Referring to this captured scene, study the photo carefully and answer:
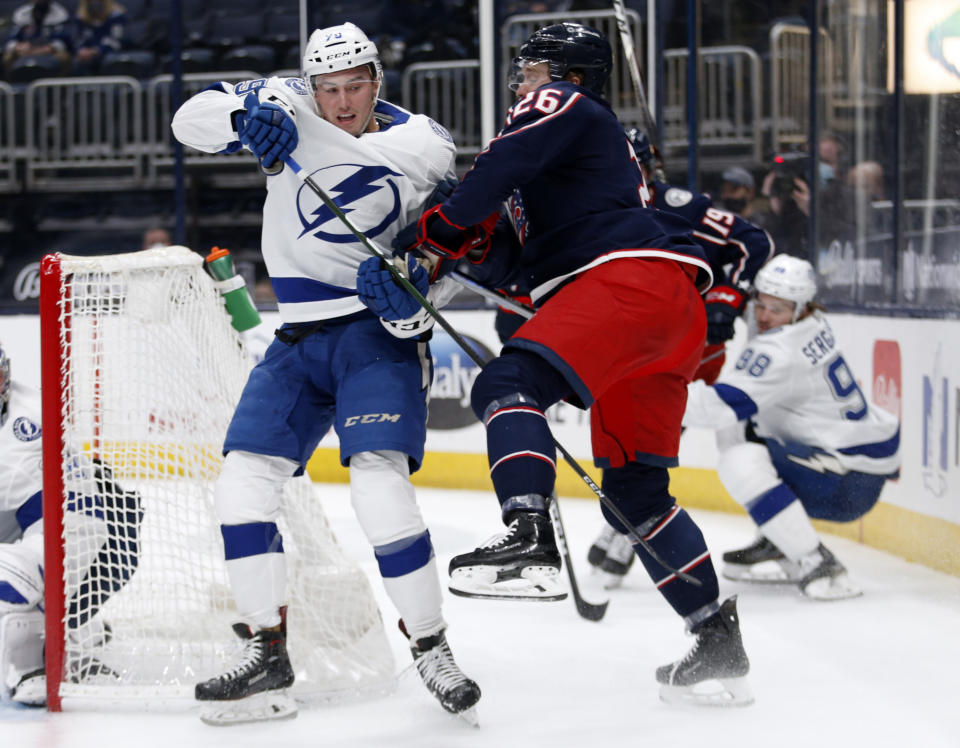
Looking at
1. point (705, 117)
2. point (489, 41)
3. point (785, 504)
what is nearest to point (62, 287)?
point (785, 504)

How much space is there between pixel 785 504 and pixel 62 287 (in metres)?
1.89

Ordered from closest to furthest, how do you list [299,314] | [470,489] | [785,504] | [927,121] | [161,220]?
[299,314] < [785,504] < [927,121] < [470,489] < [161,220]

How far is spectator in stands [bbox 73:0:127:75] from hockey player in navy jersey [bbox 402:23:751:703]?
6.06 metres

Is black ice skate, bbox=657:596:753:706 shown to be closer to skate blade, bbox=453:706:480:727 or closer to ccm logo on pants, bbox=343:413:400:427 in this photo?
skate blade, bbox=453:706:480:727

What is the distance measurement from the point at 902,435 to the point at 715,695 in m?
1.62

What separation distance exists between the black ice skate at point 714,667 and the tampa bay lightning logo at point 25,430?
1.25m

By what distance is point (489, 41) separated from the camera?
586 cm

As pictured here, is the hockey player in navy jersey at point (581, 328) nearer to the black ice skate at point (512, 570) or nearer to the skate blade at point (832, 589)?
the black ice skate at point (512, 570)

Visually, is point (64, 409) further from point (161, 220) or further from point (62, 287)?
point (161, 220)

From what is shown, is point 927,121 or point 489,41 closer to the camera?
point 927,121

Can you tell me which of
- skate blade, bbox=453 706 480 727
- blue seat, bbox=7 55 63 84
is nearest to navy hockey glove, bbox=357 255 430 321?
skate blade, bbox=453 706 480 727

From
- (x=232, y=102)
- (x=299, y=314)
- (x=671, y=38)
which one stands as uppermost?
(x=671, y=38)

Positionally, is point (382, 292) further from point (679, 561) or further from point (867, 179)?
point (867, 179)

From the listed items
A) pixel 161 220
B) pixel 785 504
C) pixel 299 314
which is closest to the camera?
pixel 299 314
